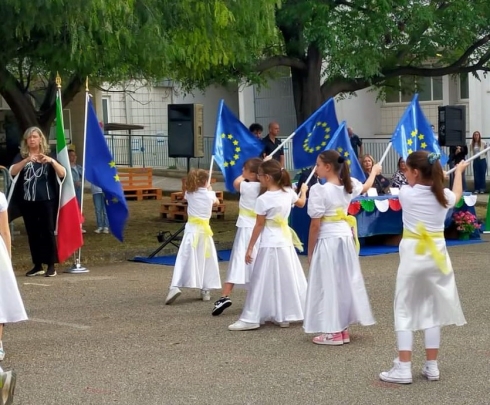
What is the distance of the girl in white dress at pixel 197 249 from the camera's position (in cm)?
1084

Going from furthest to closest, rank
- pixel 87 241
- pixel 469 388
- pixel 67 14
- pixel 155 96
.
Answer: pixel 155 96
pixel 87 241
pixel 67 14
pixel 469 388

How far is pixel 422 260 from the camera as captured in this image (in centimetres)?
721

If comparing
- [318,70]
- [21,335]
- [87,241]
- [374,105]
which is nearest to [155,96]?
[374,105]

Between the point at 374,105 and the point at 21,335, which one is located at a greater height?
the point at 374,105

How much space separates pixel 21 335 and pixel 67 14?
457cm

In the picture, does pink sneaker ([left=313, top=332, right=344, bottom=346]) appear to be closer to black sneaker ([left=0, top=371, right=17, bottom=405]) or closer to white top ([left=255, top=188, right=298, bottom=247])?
white top ([left=255, top=188, right=298, bottom=247])

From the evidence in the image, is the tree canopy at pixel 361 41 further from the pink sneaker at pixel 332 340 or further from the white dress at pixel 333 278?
the pink sneaker at pixel 332 340

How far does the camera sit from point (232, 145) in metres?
14.6

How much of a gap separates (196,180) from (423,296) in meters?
4.19

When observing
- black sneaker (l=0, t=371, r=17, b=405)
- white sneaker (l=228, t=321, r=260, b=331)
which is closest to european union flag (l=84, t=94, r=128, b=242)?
white sneaker (l=228, t=321, r=260, b=331)

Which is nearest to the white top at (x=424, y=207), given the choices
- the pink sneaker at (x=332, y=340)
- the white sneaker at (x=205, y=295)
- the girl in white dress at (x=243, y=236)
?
the pink sneaker at (x=332, y=340)

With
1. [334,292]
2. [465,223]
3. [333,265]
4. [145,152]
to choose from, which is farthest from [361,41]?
[145,152]

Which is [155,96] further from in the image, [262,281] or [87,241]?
[262,281]

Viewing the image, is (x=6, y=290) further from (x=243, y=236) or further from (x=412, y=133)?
(x=412, y=133)
